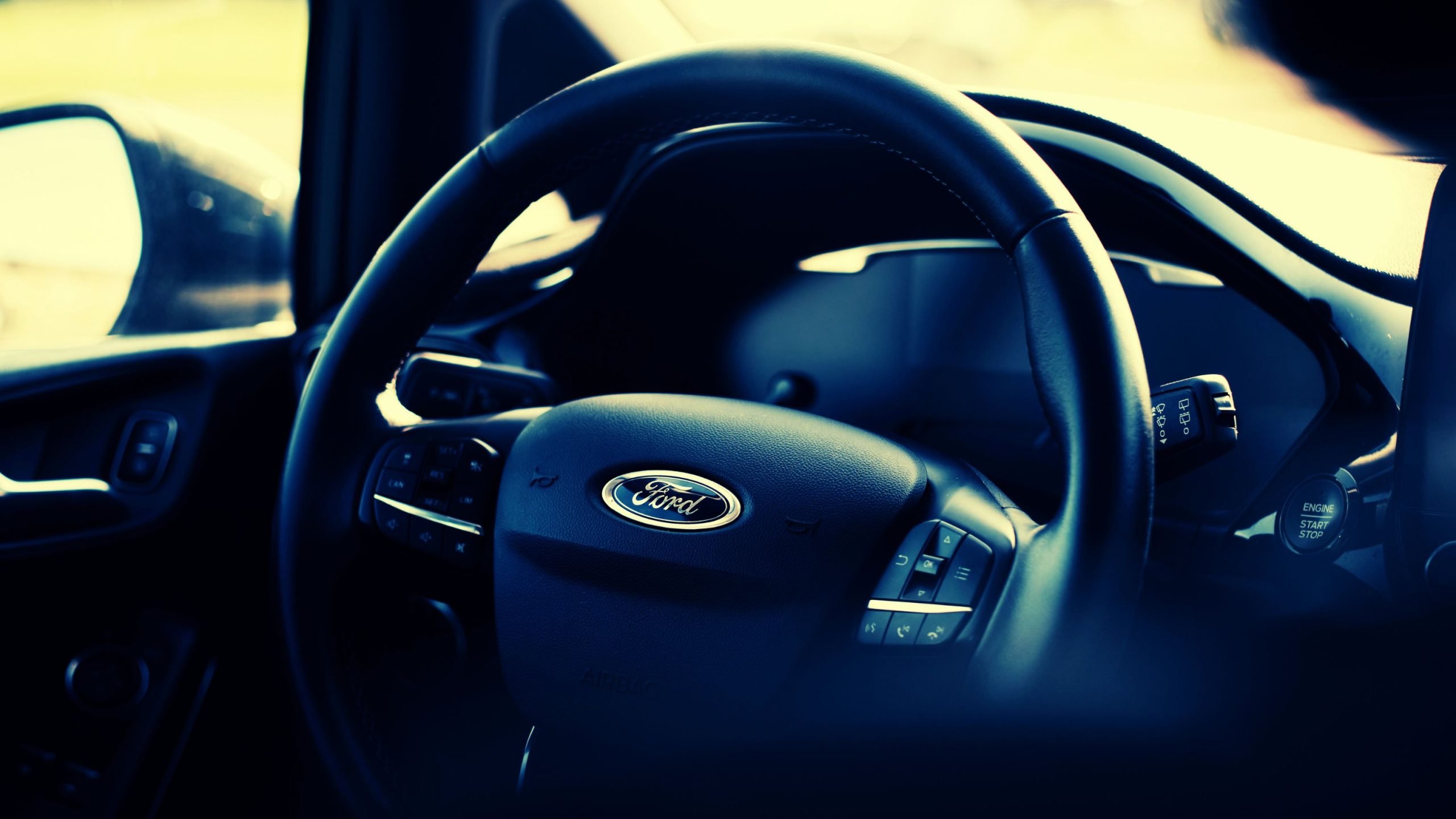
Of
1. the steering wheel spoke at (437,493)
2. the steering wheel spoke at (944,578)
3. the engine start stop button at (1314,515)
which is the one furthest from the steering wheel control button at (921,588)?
the engine start stop button at (1314,515)

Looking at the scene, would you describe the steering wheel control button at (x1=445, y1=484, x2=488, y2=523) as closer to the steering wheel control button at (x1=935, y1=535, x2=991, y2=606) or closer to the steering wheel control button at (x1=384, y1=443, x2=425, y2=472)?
the steering wheel control button at (x1=384, y1=443, x2=425, y2=472)

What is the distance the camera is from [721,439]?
3.04 ft

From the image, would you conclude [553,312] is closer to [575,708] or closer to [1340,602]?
[575,708]

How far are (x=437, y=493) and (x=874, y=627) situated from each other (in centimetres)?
48

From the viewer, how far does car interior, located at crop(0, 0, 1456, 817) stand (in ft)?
2.70

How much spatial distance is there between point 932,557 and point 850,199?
96 centimetres

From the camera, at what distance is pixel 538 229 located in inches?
81.4

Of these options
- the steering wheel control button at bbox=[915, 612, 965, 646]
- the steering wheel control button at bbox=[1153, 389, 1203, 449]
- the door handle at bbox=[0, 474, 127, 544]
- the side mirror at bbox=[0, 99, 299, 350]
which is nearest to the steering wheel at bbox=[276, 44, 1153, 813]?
the steering wheel control button at bbox=[915, 612, 965, 646]

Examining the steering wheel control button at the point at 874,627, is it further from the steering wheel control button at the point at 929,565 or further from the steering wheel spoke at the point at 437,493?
the steering wheel spoke at the point at 437,493

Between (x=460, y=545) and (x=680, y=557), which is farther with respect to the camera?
Result: (x=460, y=545)

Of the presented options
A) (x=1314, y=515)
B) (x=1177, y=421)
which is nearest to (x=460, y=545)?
(x=1177, y=421)

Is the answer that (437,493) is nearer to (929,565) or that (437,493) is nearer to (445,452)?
(445,452)

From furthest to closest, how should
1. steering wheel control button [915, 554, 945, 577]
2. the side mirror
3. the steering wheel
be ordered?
the side mirror < steering wheel control button [915, 554, 945, 577] < the steering wheel

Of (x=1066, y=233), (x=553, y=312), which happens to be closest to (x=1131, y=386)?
(x=1066, y=233)
